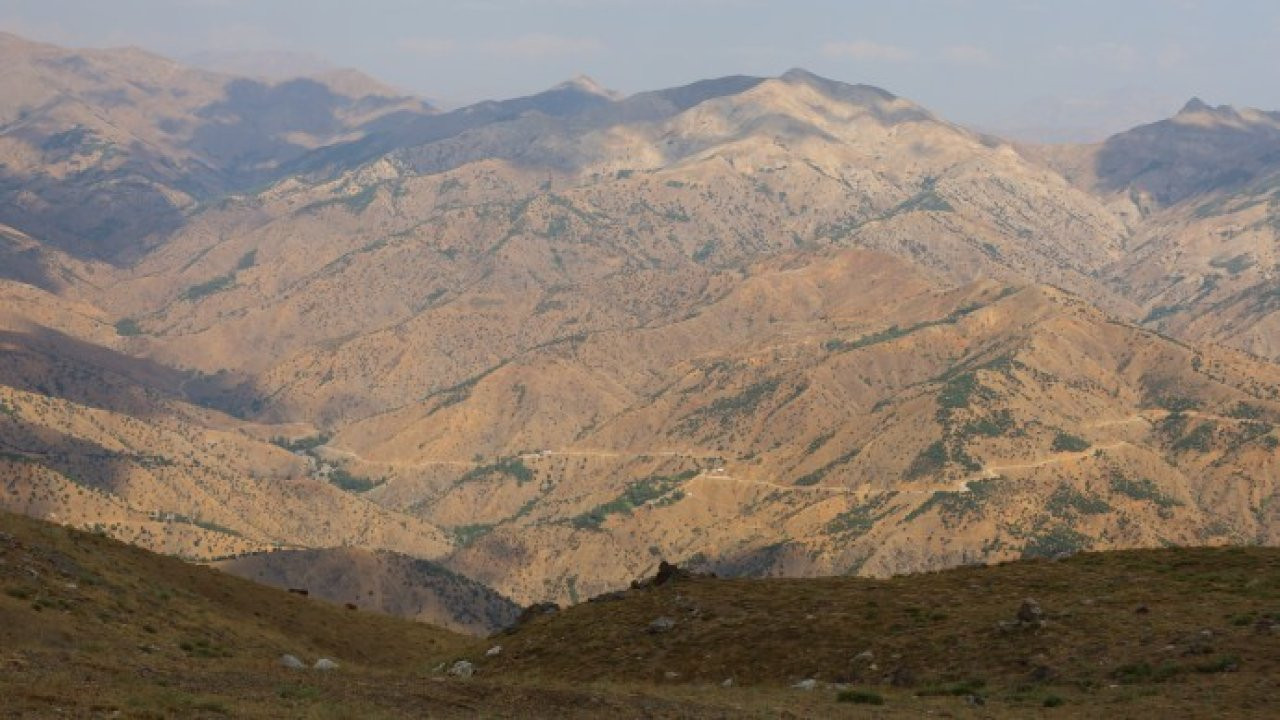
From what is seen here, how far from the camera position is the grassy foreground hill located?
35.6 meters

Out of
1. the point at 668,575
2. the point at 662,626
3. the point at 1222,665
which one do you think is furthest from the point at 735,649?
the point at 1222,665

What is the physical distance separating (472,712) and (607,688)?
7.25 meters

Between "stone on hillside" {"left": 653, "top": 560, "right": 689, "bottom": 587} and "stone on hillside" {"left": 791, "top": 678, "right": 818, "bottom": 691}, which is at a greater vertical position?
"stone on hillside" {"left": 791, "top": 678, "right": 818, "bottom": 691}

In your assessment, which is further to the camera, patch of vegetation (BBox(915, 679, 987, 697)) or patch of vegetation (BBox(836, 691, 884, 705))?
patch of vegetation (BBox(915, 679, 987, 697))

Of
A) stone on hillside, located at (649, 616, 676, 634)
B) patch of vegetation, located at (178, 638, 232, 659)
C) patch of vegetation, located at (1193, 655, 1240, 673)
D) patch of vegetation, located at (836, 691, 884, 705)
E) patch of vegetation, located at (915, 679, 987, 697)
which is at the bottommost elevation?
stone on hillside, located at (649, 616, 676, 634)

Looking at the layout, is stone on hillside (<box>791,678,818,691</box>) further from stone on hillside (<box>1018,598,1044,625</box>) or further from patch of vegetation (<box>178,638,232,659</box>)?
patch of vegetation (<box>178,638,232,659</box>)

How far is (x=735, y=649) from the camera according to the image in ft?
155

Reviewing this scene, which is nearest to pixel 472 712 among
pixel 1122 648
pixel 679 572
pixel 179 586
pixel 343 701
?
pixel 343 701

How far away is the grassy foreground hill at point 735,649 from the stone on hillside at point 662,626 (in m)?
0.07

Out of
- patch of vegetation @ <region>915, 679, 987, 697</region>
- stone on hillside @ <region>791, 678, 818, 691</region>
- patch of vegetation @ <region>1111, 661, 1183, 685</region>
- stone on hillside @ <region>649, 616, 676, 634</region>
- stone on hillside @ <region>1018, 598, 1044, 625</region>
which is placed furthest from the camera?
stone on hillside @ <region>649, 616, 676, 634</region>

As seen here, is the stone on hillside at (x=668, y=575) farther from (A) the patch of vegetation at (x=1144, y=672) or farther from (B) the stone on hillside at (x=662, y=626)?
(A) the patch of vegetation at (x=1144, y=672)

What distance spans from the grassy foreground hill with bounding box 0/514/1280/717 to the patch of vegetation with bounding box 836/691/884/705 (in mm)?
374

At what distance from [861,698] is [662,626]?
43.2ft

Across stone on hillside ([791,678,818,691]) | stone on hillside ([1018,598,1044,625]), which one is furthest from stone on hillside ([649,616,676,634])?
stone on hillside ([1018,598,1044,625])
